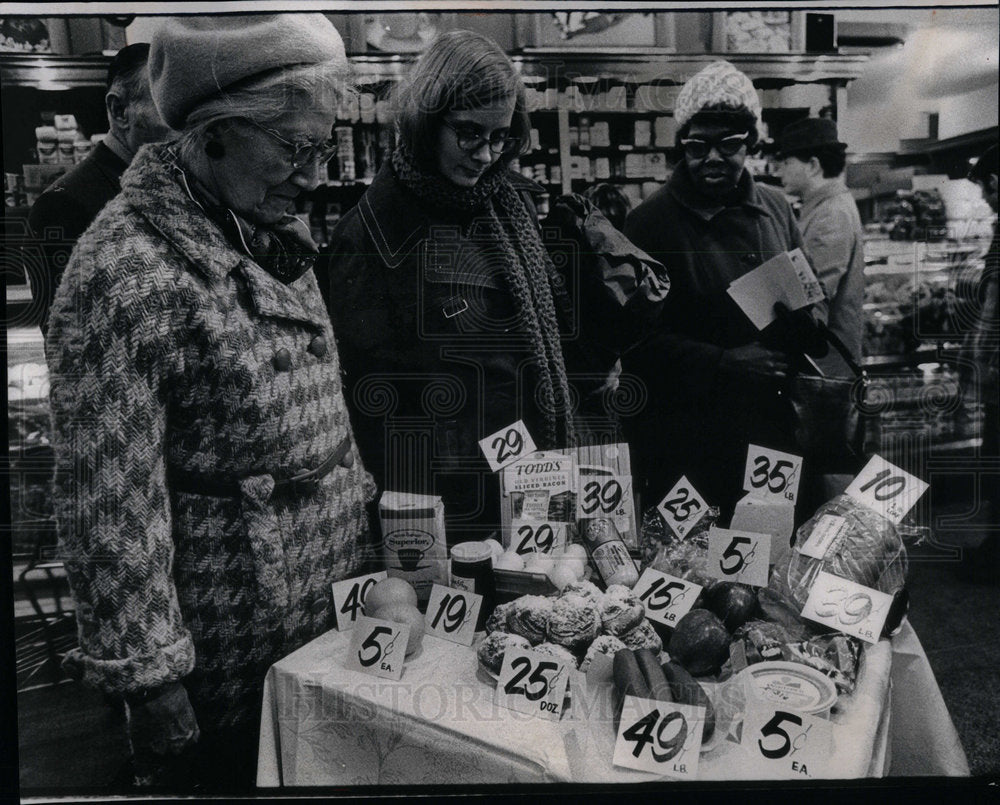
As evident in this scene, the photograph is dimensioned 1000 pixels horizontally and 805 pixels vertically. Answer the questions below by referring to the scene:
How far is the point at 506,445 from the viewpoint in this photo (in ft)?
6.87

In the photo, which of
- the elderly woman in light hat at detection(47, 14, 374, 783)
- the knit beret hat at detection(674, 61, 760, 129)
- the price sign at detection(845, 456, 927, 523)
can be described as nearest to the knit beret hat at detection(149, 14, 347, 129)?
the elderly woman in light hat at detection(47, 14, 374, 783)

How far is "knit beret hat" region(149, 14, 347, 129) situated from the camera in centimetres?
183

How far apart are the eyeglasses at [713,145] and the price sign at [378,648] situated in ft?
4.39

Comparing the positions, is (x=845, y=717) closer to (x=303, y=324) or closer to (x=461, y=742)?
(x=461, y=742)

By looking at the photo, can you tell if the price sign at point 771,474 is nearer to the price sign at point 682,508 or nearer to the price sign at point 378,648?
the price sign at point 682,508

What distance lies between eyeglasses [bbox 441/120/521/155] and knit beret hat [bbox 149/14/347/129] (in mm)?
344

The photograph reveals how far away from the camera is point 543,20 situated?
1.98m

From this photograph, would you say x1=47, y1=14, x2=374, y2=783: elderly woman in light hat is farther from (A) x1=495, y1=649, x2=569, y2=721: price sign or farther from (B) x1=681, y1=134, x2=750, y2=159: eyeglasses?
(B) x1=681, y1=134, x2=750, y2=159: eyeglasses

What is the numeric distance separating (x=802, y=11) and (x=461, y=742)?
6.18 feet

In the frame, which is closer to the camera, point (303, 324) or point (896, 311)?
point (303, 324)

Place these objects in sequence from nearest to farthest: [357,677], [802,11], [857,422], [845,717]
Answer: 1. [845,717]
2. [357,677]
3. [802,11]
4. [857,422]

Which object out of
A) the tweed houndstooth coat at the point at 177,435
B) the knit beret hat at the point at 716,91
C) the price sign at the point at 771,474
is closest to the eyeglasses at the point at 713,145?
the knit beret hat at the point at 716,91

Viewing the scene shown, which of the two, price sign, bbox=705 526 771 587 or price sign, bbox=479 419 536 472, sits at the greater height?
price sign, bbox=479 419 536 472

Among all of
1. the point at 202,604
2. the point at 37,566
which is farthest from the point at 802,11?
the point at 37,566
